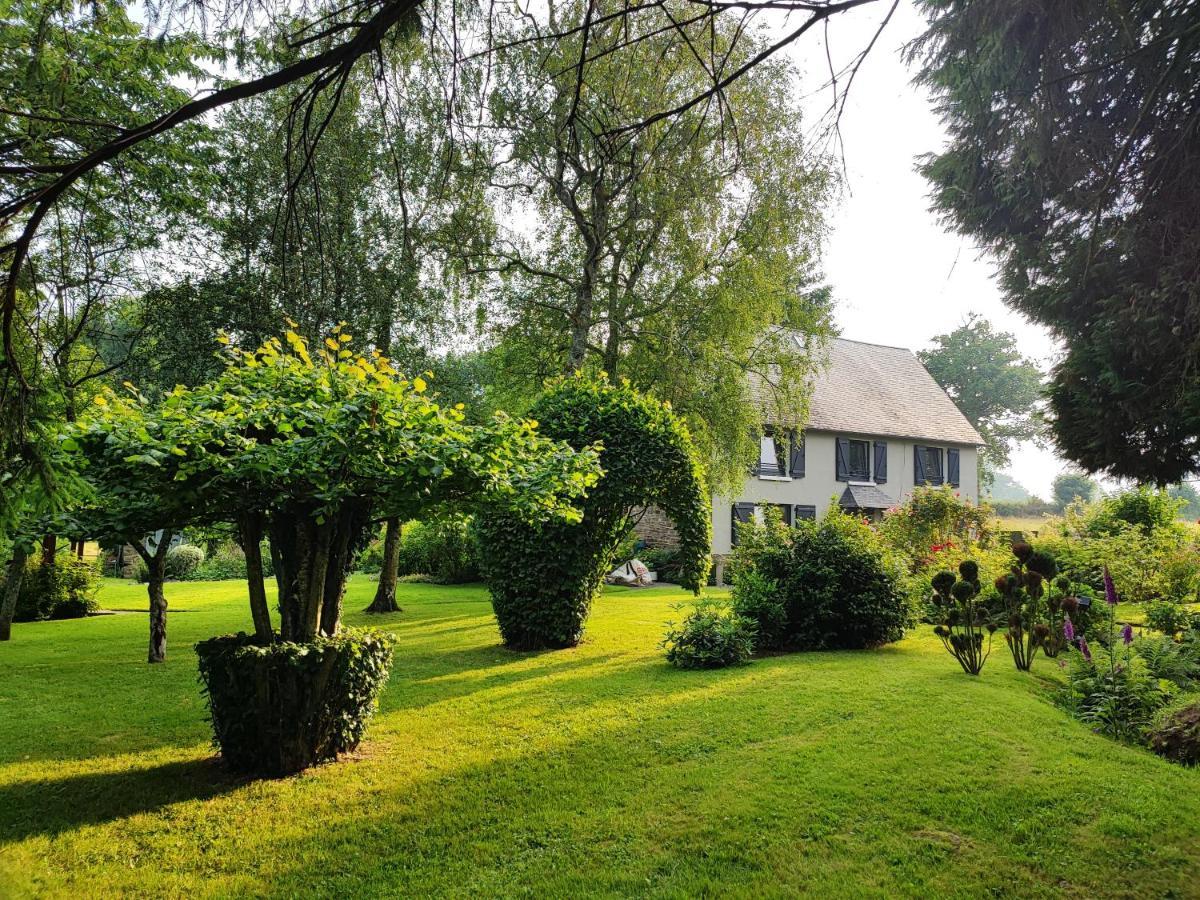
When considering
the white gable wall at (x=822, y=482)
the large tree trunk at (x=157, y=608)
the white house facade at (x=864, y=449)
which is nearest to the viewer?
the large tree trunk at (x=157, y=608)

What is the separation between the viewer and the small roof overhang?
24.4 m

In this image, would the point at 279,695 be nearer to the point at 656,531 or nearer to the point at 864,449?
the point at 656,531

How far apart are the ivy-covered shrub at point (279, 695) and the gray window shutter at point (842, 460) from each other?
2272 cm

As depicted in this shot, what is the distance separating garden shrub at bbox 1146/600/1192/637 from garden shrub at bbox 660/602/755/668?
5792 mm

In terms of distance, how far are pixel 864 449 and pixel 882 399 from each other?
3269 mm

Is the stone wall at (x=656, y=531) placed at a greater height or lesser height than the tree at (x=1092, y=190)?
lesser

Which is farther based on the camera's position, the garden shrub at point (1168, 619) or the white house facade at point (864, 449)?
the white house facade at point (864, 449)

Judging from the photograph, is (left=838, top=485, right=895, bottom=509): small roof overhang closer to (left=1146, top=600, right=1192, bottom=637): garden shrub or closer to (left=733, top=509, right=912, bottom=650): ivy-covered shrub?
(left=1146, top=600, right=1192, bottom=637): garden shrub

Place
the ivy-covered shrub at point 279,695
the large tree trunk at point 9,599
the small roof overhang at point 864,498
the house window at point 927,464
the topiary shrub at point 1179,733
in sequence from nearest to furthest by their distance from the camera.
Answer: the ivy-covered shrub at point 279,695 → the topiary shrub at point 1179,733 → the large tree trunk at point 9,599 → the small roof overhang at point 864,498 → the house window at point 927,464

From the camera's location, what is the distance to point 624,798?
4473 millimetres

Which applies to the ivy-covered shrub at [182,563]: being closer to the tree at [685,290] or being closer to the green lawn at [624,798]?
the tree at [685,290]

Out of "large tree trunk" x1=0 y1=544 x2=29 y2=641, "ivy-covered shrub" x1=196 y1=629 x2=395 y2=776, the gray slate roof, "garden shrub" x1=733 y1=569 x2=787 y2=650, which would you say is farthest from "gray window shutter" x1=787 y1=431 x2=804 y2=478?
"ivy-covered shrub" x1=196 y1=629 x2=395 y2=776

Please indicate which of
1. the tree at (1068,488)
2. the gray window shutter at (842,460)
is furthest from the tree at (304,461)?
the tree at (1068,488)

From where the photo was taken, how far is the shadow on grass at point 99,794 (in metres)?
4.22
